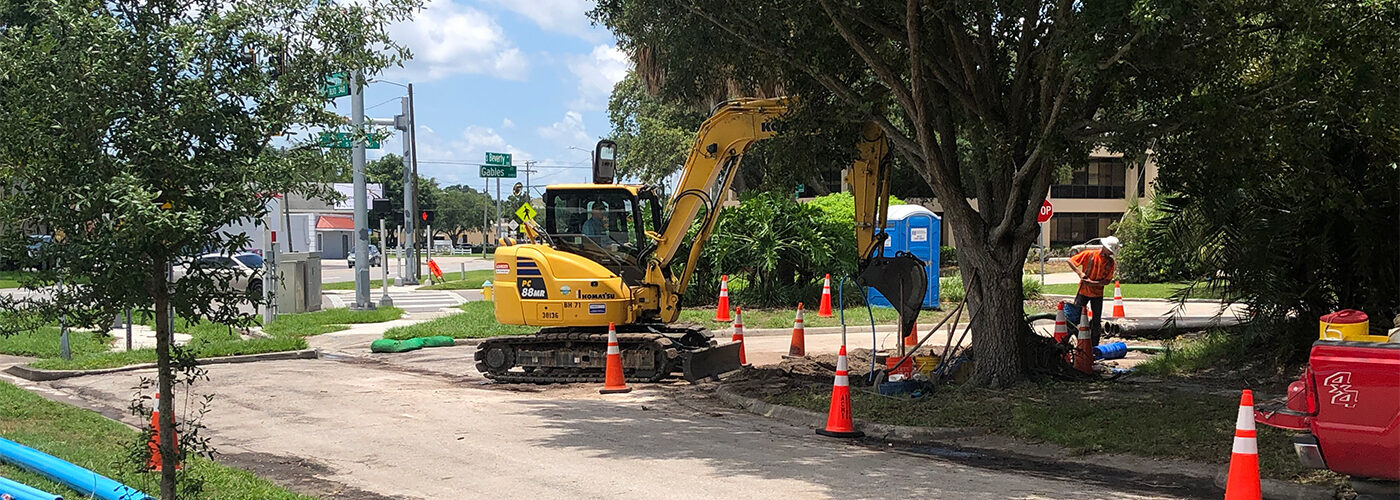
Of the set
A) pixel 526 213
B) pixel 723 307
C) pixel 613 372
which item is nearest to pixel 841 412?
pixel 613 372

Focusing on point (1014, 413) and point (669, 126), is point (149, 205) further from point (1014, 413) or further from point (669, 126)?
point (669, 126)

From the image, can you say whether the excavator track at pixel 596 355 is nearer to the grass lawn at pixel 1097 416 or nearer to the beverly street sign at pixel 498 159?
the grass lawn at pixel 1097 416

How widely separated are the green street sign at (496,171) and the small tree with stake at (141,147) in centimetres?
3742

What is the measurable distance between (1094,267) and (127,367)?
12.6 meters

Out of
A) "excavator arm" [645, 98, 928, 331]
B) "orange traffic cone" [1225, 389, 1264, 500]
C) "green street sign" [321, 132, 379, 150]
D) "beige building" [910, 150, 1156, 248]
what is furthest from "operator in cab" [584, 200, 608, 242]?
"beige building" [910, 150, 1156, 248]

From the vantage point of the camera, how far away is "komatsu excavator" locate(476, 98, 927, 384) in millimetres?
14719

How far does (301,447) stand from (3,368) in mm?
8646

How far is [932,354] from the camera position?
1373cm

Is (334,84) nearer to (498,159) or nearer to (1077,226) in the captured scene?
(498,159)

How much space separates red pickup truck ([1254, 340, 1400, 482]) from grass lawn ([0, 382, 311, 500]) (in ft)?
20.1

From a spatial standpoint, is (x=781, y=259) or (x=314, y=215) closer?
(x=781, y=259)

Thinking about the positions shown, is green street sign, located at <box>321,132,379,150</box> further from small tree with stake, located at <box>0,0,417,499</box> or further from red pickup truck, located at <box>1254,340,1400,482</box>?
red pickup truck, located at <box>1254,340,1400,482</box>

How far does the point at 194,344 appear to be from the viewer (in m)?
18.5

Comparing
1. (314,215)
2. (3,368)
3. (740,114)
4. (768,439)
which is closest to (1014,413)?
(768,439)
